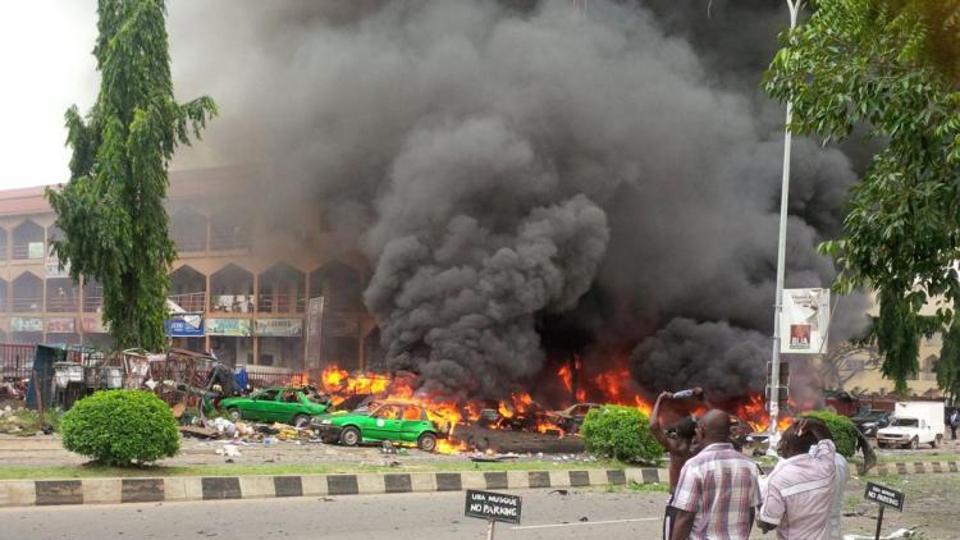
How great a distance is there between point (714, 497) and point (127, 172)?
18.9m

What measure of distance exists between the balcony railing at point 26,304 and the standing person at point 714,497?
45.7 meters

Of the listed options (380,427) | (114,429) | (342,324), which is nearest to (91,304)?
(342,324)

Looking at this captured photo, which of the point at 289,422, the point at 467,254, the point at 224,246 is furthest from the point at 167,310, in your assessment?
the point at 224,246

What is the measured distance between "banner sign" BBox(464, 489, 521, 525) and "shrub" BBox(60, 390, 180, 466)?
5561mm

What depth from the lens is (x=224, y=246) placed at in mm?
41688

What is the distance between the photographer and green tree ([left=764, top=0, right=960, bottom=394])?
22.2ft

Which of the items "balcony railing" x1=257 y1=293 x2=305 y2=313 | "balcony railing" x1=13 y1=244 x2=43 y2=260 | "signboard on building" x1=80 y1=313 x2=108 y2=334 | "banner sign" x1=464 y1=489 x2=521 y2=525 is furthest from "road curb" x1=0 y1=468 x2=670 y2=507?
"balcony railing" x1=13 y1=244 x2=43 y2=260

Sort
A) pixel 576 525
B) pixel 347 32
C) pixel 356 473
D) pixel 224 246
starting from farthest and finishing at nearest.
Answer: pixel 224 246, pixel 347 32, pixel 356 473, pixel 576 525

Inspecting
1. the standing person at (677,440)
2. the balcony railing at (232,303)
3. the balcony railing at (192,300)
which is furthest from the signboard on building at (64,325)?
the standing person at (677,440)

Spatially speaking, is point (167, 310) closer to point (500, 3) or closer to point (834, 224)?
point (500, 3)

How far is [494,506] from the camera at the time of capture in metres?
5.50

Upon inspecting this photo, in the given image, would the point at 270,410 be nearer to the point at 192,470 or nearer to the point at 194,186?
the point at 192,470

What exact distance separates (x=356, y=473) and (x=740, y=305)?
2205 cm

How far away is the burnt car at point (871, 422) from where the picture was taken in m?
31.5
